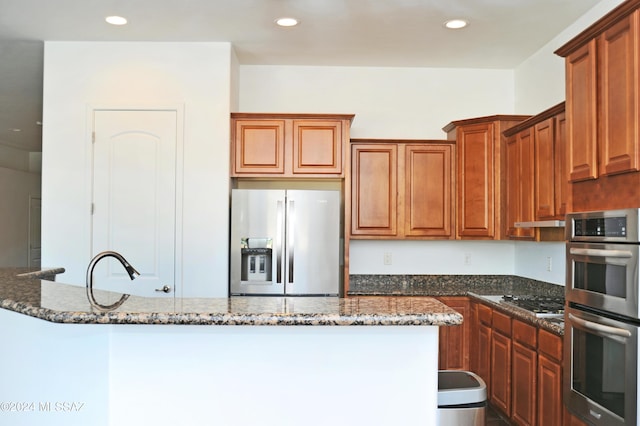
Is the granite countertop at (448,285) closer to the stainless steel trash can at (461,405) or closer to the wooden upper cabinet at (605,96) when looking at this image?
the wooden upper cabinet at (605,96)

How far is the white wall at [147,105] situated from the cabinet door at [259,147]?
144 millimetres

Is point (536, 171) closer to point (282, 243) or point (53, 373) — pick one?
point (282, 243)

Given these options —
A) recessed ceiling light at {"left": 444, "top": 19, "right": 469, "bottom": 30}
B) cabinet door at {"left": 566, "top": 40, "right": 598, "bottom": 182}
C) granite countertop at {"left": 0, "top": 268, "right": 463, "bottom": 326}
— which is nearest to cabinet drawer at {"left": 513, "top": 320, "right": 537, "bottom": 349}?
cabinet door at {"left": 566, "top": 40, "right": 598, "bottom": 182}

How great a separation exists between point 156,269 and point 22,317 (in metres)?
2.05

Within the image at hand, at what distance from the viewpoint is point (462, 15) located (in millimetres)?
3354

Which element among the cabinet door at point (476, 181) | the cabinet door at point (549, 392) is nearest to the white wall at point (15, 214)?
the cabinet door at point (476, 181)

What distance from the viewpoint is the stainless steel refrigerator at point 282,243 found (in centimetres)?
387

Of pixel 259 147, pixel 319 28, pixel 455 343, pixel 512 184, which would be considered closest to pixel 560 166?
pixel 512 184

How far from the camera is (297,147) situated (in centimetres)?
403

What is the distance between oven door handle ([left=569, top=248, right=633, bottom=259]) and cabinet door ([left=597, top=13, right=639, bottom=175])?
350 mm

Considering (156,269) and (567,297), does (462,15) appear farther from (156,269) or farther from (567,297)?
(156,269)

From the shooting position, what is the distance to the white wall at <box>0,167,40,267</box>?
308 inches

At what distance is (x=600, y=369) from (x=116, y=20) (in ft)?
11.7

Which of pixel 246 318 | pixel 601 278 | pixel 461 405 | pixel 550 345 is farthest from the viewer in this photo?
pixel 550 345
